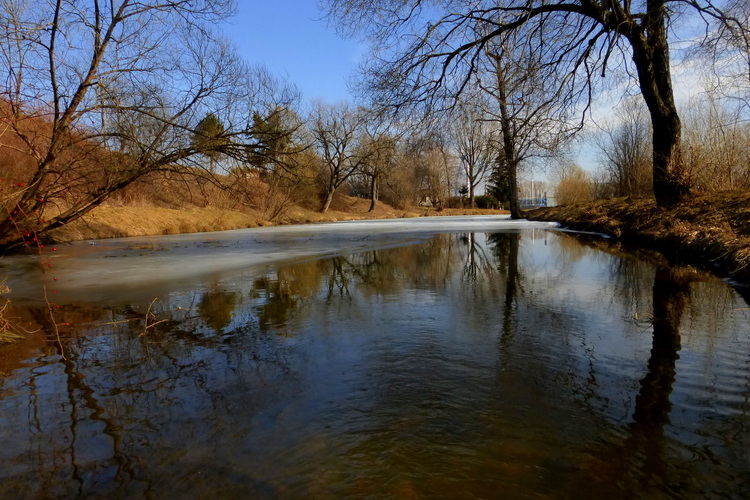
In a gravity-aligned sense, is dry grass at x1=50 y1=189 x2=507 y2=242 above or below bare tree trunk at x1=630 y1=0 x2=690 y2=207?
below

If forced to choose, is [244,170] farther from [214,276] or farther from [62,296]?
[62,296]

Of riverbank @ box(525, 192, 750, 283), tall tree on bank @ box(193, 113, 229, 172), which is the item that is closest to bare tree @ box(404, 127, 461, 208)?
riverbank @ box(525, 192, 750, 283)

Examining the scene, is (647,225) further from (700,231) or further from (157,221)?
(157,221)

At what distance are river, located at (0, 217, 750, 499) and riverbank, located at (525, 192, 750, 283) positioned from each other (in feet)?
4.24

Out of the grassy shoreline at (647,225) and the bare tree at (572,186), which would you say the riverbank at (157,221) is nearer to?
the grassy shoreline at (647,225)

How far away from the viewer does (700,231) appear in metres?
8.11

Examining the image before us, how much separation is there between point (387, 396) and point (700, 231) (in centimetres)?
814

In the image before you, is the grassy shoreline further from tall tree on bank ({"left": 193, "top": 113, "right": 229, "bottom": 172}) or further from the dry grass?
tall tree on bank ({"left": 193, "top": 113, "right": 229, "bottom": 172})

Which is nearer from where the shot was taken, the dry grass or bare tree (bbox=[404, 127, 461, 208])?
the dry grass

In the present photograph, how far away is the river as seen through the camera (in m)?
1.97

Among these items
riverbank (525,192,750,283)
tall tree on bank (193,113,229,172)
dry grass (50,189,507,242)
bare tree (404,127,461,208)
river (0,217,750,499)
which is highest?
bare tree (404,127,461,208)

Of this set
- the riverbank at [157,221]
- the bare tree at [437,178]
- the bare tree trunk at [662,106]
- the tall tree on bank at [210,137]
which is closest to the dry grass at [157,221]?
the riverbank at [157,221]

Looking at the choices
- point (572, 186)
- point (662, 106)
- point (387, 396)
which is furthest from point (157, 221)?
point (572, 186)

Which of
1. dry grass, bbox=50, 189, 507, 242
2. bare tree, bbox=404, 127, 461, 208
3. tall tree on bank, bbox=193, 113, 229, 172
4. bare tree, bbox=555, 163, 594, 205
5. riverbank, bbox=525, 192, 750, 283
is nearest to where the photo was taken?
Answer: riverbank, bbox=525, 192, 750, 283
